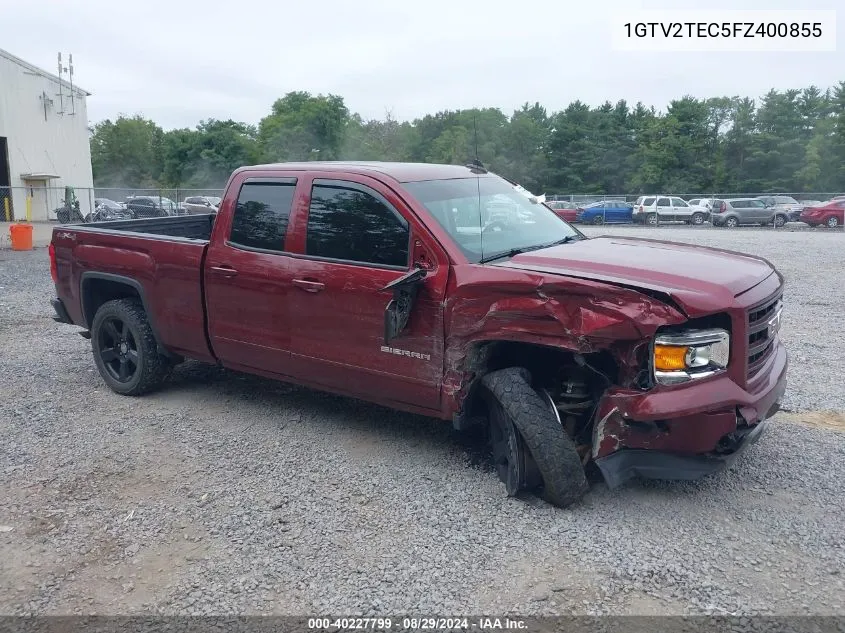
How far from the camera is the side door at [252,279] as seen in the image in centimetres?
520

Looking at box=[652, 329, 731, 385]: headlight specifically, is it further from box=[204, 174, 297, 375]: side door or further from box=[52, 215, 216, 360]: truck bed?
box=[52, 215, 216, 360]: truck bed

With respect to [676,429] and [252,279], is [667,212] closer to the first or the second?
[252,279]

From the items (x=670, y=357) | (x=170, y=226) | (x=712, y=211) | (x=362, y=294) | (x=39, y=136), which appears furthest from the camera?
(x=39, y=136)

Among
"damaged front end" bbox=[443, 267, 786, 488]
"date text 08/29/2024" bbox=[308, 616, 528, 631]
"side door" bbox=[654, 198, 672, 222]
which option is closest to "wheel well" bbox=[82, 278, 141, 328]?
"damaged front end" bbox=[443, 267, 786, 488]

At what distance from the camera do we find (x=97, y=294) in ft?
21.9

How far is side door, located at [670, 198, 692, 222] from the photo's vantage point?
127 ft

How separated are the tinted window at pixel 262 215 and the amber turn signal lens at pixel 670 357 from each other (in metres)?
2.60

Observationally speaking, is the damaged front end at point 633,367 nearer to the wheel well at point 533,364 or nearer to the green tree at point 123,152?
the wheel well at point 533,364

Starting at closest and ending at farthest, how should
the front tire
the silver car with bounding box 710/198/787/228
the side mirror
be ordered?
the side mirror < the front tire < the silver car with bounding box 710/198/787/228

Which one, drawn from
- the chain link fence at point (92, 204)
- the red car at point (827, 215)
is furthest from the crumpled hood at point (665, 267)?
the red car at point (827, 215)

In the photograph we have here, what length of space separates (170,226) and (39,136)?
126ft

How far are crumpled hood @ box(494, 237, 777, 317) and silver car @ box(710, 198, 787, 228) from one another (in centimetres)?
3361

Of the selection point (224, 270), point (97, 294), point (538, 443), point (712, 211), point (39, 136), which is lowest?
point (538, 443)

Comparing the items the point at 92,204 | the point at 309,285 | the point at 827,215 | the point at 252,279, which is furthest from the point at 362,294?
the point at 827,215
